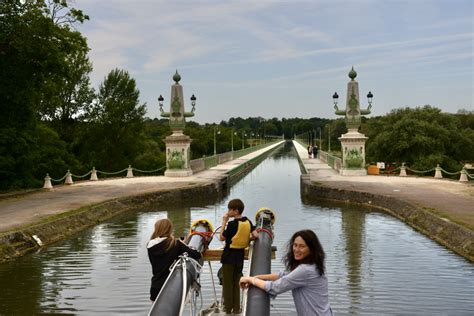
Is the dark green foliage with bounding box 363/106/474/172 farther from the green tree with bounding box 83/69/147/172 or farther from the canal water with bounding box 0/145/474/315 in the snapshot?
the canal water with bounding box 0/145/474/315

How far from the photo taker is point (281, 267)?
12125 millimetres

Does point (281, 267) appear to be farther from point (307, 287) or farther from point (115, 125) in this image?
point (115, 125)

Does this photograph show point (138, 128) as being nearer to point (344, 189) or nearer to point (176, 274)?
point (344, 189)

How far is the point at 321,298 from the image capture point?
15.7ft

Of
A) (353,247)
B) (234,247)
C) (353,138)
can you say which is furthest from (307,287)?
(353,138)

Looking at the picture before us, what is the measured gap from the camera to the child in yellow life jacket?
284 inches

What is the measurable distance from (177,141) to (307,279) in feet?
104

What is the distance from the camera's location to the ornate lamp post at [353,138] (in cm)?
3409

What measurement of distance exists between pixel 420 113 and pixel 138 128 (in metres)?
32.3

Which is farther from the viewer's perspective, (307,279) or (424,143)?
(424,143)

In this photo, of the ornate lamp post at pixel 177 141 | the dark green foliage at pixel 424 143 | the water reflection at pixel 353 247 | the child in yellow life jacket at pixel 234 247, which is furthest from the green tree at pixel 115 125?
the child in yellow life jacket at pixel 234 247

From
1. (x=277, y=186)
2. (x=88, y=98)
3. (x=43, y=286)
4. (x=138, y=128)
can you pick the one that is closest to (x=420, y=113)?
(x=277, y=186)

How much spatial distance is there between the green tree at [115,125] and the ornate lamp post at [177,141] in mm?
20750

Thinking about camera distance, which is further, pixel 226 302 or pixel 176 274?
pixel 226 302
